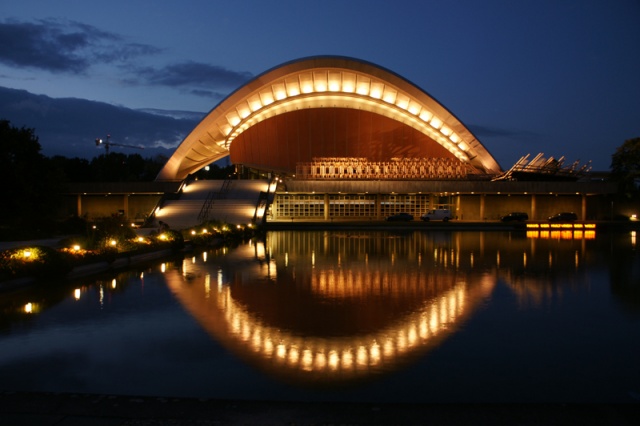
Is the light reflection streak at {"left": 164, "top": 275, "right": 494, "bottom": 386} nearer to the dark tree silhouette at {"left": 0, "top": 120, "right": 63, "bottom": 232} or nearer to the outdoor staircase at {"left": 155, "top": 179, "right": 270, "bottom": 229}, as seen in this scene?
the dark tree silhouette at {"left": 0, "top": 120, "right": 63, "bottom": 232}

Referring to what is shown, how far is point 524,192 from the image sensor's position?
4481 cm

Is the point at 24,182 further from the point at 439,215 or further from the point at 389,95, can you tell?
the point at 389,95

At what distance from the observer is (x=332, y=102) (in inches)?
2104

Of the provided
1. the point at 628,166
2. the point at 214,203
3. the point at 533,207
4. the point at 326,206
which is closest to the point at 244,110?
the point at 326,206

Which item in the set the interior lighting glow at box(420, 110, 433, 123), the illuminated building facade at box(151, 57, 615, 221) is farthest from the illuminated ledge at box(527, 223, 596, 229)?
the interior lighting glow at box(420, 110, 433, 123)

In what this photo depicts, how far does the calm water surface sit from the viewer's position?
17.6ft

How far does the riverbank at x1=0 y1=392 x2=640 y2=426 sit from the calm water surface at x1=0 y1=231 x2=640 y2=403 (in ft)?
1.05

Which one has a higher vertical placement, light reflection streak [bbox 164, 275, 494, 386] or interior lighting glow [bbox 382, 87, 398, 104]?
interior lighting glow [bbox 382, 87, 398, 104]

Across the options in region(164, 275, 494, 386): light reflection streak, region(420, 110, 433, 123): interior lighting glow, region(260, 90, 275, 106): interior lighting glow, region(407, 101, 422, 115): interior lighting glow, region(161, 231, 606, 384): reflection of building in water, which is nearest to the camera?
region(164, 275, 494, 386): light reflection streak

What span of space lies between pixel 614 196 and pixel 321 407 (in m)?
49.3

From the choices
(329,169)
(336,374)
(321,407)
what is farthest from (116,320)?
(329,169)

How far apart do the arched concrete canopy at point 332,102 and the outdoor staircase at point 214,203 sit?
30.7ft

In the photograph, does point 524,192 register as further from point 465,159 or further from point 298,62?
point 298,62

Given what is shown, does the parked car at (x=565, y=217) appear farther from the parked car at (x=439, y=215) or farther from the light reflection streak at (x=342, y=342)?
the light reflection streak at (x=342, y=342)
